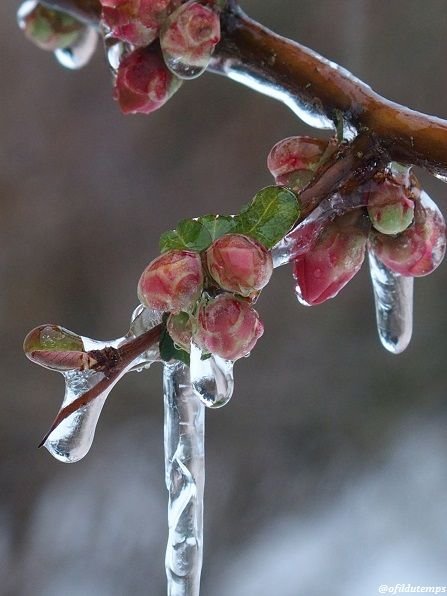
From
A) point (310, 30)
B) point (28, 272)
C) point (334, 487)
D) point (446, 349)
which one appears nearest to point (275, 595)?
point (334, 487)

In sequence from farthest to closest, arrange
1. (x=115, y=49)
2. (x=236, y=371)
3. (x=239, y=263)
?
(x=236, y=371) → (x=115, y=49) → (x=239, y=263)

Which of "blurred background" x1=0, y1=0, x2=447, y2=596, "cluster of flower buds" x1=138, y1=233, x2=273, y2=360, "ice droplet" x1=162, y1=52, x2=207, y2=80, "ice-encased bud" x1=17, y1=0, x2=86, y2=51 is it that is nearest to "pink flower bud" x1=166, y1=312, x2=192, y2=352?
"cluster of flower buds" x1=138, y1=233, x2=273, y2=360

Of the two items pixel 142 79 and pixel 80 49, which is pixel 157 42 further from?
pixel 80 49

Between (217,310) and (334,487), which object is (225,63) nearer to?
(217,310)

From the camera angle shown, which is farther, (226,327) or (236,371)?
(236,371)

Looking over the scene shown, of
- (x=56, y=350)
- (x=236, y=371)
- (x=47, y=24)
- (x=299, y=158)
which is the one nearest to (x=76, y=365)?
(x=56, y=350)

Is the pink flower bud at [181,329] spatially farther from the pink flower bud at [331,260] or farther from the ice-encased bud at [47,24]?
the ice-encased bud at [47,24]
